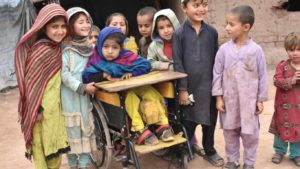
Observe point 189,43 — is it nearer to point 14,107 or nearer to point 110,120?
point 110,120

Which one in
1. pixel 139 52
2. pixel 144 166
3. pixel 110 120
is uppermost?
pixel 139 52

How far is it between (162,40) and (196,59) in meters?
0.41

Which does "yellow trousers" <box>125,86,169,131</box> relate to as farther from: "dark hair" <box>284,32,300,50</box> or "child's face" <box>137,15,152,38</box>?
"dark hair" <box>284,32,300,50</box>

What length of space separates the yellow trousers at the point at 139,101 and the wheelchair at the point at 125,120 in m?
0.06

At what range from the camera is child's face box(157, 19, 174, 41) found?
3617 mm

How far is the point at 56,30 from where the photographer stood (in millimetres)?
3191

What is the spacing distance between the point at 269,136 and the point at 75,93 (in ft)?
7.35

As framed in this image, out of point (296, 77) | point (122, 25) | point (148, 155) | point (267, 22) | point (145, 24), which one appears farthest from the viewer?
point (267, 22)

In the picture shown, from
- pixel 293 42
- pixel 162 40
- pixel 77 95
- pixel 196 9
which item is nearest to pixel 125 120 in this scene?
pixel 77 95

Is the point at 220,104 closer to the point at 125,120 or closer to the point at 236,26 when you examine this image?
the point at 236,26

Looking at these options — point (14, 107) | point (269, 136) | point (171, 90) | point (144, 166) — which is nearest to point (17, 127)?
point (14, 107)

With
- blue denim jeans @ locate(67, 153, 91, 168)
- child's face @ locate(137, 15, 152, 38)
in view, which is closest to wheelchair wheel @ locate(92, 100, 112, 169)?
blue denim jeans @ locate(67, 153, 91, 168)

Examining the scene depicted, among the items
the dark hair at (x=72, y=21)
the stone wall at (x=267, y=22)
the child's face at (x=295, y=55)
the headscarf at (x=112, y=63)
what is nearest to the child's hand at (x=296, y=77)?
the child's face at (x=295, y=55)

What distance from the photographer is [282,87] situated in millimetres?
3508
